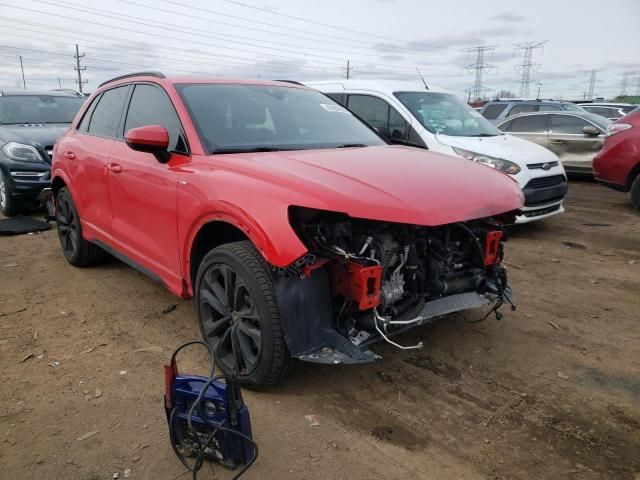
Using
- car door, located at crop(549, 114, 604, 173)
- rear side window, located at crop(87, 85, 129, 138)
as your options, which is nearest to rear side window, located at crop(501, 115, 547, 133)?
car door, located at crop(549, 114, 604, 173)

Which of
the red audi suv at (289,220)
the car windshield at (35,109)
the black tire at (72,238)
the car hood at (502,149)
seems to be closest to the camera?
the red audi suv at (289,220)

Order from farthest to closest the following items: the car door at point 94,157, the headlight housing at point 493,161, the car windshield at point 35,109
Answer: the car windshield at point 35,109, the headlight housing at point 493,161, the car door at point 94,157

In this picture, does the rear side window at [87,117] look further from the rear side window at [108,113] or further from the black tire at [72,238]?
the black tire at [72,238]

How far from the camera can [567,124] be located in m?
10.4

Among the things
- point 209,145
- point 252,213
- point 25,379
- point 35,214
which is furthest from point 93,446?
point 35,214

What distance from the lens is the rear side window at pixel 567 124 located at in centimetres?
1027

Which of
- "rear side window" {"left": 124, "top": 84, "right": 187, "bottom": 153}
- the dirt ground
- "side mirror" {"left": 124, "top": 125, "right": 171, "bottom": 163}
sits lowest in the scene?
the dirt ground

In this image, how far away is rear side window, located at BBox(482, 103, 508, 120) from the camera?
1248 centimetres

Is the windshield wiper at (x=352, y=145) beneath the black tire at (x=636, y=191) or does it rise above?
above

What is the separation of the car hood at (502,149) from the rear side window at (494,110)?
600 cm

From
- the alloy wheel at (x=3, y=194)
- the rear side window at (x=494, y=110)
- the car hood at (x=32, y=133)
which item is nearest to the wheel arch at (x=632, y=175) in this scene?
the rear side window at (x=494, y=110)

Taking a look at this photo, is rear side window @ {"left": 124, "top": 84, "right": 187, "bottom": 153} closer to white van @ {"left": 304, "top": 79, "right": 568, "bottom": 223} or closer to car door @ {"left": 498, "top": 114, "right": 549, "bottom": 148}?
white van @ {"left": 304, "top": 79, "right": 568, "bottom": 223}

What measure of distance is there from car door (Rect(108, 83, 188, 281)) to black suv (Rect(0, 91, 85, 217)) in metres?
3.76

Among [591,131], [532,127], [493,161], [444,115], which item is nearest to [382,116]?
[444,115]
